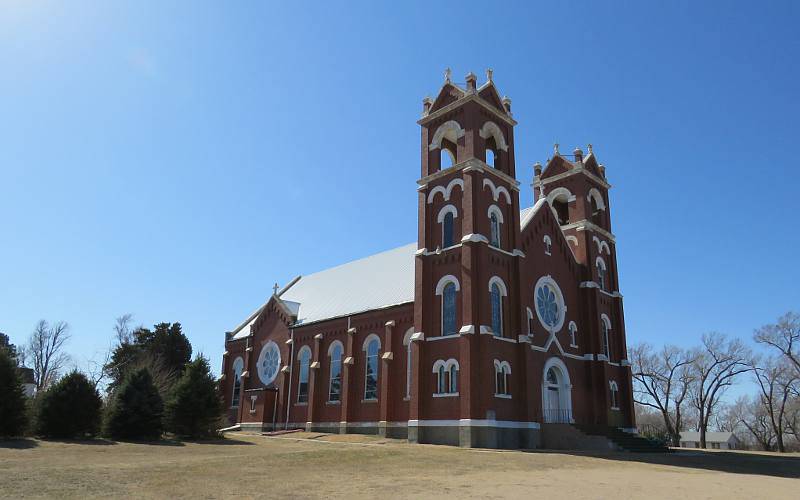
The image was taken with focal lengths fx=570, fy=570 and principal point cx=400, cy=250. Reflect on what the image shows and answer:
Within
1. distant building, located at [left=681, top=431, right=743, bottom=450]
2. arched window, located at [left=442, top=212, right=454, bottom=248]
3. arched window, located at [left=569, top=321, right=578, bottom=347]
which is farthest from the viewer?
distant building, located at [left=681, top=431, right=743, bottom=450]

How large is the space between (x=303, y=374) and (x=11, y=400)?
19.8 m

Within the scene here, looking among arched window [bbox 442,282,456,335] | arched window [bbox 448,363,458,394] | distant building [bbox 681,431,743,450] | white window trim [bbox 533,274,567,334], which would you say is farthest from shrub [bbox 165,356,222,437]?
distant building [bbox 681,431,743,450]

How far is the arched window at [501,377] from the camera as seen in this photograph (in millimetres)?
28442

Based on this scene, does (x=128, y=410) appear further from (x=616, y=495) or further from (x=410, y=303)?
(x=616, y=495)

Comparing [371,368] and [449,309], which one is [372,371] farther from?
[449,309]

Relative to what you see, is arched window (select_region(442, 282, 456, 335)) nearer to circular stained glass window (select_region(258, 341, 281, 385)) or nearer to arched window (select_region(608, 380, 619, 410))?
arched window (select_region(608, 380, 619, 410))

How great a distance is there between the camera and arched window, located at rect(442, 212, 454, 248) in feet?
103

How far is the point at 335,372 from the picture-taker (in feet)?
125

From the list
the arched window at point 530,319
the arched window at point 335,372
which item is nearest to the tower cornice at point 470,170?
the arched window at point 530,319

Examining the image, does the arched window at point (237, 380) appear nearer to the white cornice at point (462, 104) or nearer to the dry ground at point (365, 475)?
the dry ground at point (365, 475)

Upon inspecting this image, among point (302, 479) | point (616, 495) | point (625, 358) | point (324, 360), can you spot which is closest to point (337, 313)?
point (324, 360)

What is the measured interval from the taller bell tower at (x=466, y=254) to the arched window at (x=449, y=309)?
0.05 metres

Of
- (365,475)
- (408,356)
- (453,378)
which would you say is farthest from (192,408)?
(365,475)

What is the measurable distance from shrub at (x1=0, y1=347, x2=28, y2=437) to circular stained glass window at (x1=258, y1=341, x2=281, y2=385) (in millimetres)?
20486
